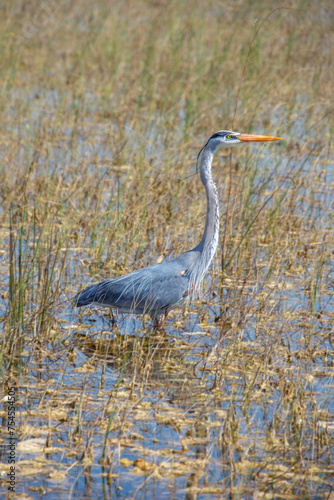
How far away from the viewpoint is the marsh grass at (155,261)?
3.49 m

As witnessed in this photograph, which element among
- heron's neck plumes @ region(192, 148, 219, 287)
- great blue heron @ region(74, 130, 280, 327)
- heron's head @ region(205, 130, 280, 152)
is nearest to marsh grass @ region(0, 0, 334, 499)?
great blue heron @ region(74, 130, 280, 327)

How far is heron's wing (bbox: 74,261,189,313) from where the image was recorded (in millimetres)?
5078

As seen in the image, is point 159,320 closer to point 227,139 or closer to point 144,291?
point 144,291

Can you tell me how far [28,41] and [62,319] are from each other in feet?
28.1

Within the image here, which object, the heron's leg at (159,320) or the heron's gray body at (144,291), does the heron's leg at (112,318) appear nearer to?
the heron's gray body at (144,291)

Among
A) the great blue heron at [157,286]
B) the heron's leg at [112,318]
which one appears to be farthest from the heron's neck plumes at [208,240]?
the heron's leg at [112,318]

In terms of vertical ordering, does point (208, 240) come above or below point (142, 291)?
above

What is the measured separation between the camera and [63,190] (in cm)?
709

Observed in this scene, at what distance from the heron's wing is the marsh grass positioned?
8.5 inches

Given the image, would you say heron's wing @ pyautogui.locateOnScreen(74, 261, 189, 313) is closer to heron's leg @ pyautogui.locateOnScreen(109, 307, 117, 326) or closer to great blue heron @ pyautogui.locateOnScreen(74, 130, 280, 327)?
great blue heron @ pyautogui.locateOnScreen(74, 130, 280, 327)

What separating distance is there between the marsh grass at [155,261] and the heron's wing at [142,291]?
0.71ft

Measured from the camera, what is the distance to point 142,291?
511cm

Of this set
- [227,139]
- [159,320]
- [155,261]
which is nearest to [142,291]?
[159,320]

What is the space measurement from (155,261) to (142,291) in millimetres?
1123
